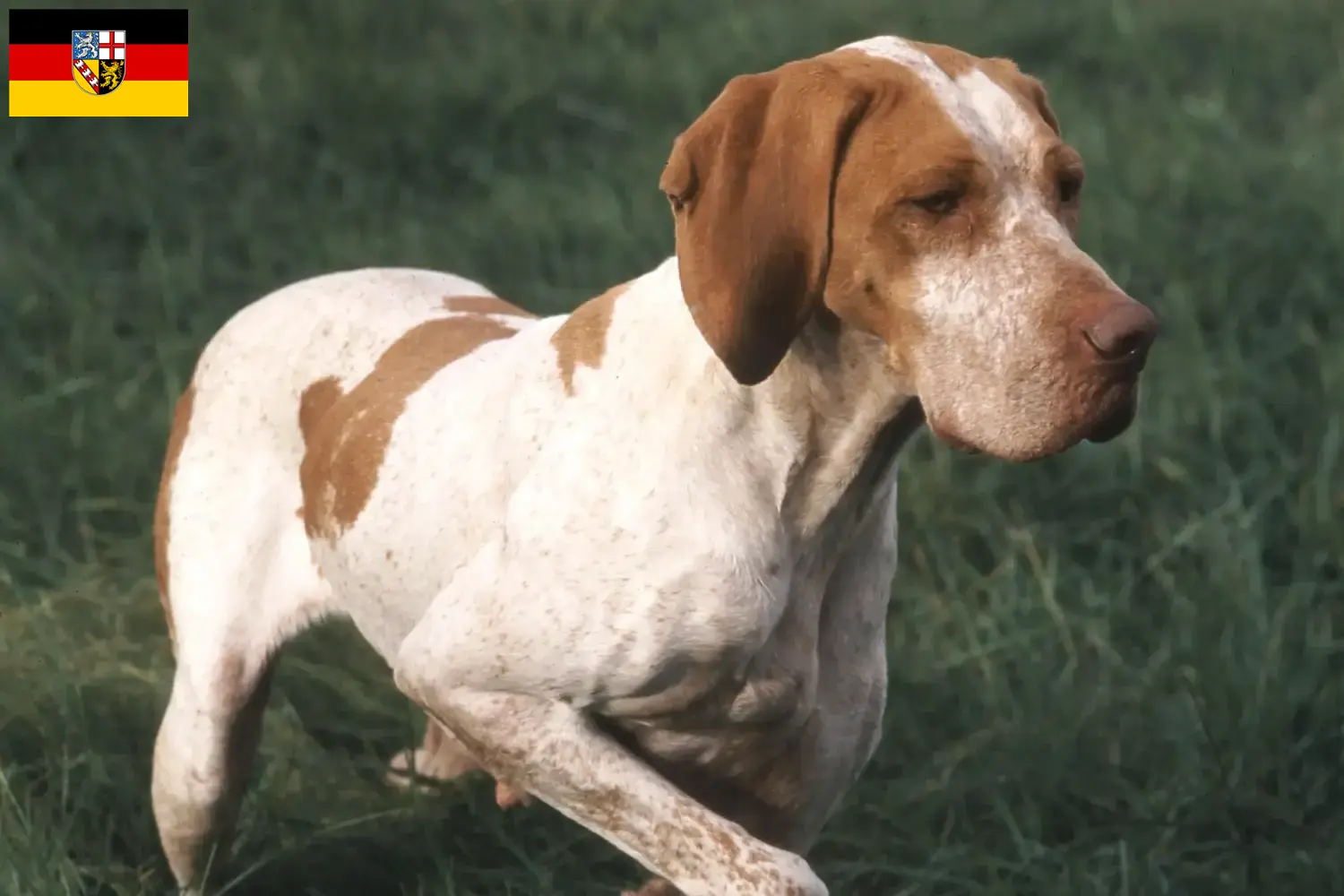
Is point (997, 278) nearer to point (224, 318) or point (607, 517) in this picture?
point (607, 517)

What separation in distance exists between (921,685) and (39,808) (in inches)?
68.6

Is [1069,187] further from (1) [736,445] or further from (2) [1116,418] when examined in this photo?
(1) [736,445]

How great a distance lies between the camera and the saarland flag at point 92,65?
22.6 ft

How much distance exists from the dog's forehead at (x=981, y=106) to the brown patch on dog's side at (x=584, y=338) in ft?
1.69

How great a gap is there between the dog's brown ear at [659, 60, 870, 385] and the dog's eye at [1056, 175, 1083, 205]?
0.86 feet

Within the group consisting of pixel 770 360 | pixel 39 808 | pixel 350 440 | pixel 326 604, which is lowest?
pixel 39 808

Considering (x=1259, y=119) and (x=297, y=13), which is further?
(x=297, y=13)

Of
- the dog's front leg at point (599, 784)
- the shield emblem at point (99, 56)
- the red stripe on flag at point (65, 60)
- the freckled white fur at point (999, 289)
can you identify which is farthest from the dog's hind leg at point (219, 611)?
the red stripe on flag at point (65, 60)

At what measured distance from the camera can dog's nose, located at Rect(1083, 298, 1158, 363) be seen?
2.24 meters

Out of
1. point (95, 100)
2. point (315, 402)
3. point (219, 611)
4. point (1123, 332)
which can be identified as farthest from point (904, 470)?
point (95, 100)

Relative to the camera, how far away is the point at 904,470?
4.77m

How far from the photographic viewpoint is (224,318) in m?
6.05

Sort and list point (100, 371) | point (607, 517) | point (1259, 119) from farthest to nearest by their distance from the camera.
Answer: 1. point (1259, 119)
2. point (100, 371)
3. point (607, 517)

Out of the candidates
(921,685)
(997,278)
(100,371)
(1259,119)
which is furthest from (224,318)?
(997,278)
